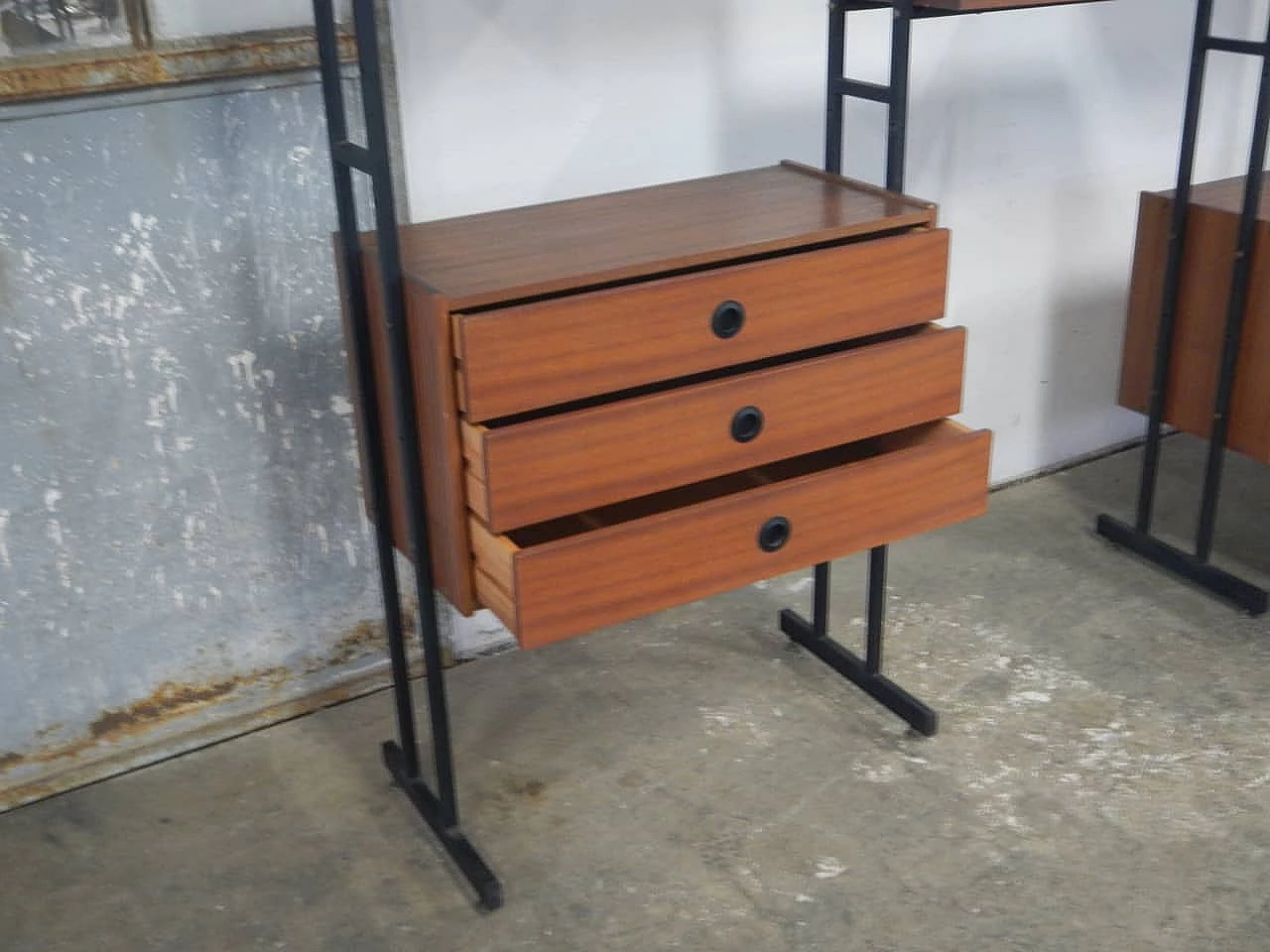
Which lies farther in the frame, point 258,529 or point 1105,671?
point 1105,671

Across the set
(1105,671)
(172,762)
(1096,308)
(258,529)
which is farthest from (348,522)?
(1096,308)

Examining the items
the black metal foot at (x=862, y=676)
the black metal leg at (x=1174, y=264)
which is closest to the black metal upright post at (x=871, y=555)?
the black metal foot at (x=862, y=676)

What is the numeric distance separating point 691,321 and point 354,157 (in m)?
0.45

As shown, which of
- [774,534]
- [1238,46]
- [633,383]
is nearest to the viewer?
[633,383]

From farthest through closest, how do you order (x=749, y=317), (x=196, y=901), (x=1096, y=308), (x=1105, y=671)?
(x=1096, y=308)
(x=1105, y=671)
(x=196, y=901)
(x=749, y=317)

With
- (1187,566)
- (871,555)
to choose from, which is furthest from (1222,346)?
(871,555)

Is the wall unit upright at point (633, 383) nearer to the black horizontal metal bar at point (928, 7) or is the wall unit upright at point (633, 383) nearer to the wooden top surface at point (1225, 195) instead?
the black horizontal metal bar at point (928, 7)

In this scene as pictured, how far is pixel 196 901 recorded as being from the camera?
76.0 inches

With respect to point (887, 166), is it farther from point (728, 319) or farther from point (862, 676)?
point (862, 676)

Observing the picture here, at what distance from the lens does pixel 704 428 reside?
1739 millimetres

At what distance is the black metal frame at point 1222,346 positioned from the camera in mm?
2400

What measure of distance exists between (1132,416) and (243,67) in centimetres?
224

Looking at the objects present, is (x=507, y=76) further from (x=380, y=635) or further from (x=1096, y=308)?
(x=1096, y=308)

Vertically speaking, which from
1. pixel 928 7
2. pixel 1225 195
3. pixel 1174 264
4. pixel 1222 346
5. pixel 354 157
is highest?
pixel 928 7
